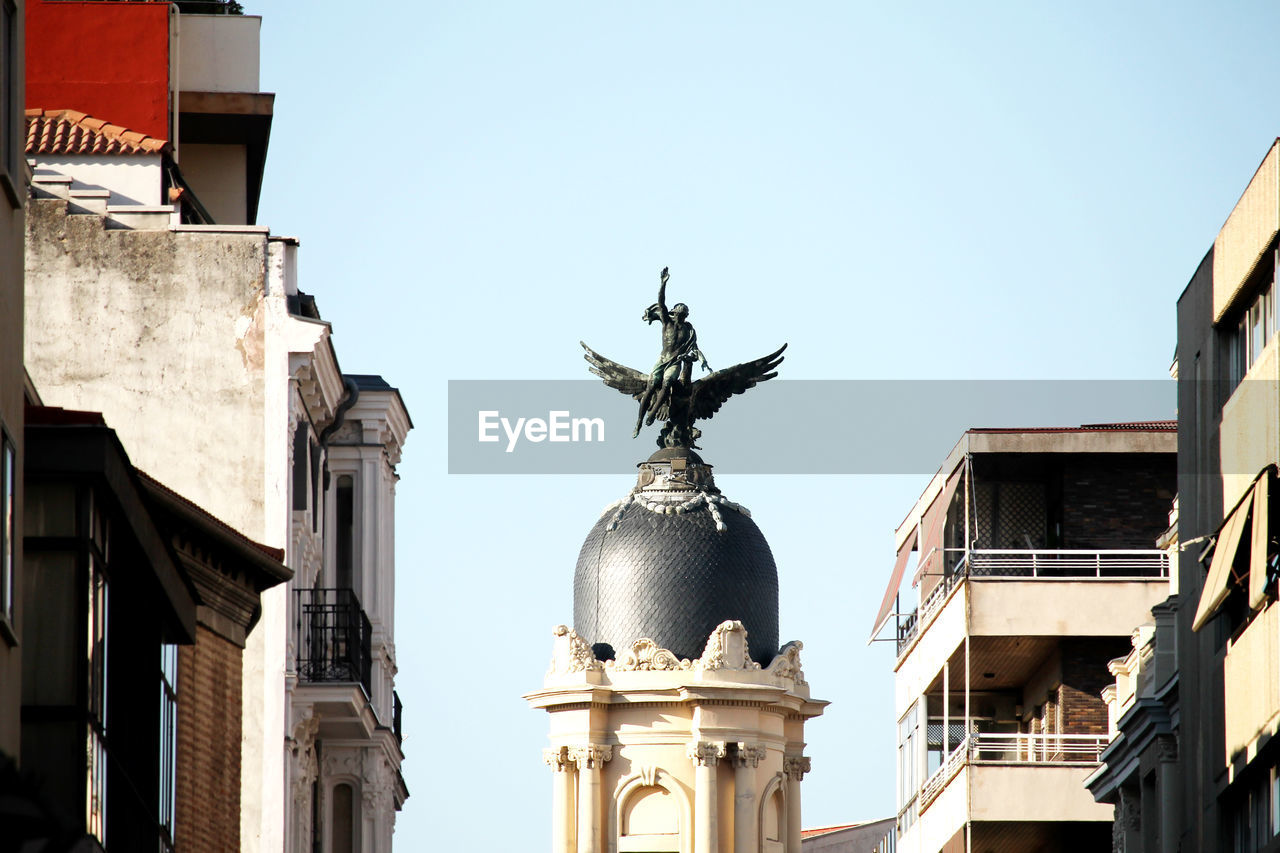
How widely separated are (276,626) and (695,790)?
979 inches

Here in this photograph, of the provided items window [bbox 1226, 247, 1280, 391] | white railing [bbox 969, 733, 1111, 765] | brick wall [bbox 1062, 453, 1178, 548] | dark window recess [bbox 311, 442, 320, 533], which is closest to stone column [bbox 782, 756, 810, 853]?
white railing [bbox 969, 733, 1111, 765]

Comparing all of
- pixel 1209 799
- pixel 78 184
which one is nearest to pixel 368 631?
pixel 78 184

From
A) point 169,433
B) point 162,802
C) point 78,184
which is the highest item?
point 78,184

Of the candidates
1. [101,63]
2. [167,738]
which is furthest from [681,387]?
[167,738]

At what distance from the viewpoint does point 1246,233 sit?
3741 cm

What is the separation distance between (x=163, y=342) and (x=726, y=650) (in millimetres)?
24921

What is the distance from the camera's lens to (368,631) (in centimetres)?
4572

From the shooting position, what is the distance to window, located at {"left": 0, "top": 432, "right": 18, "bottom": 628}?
24.0 m

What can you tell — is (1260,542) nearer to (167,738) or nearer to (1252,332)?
(1252,332)

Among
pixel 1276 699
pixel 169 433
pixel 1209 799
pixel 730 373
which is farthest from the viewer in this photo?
pixel 730 373

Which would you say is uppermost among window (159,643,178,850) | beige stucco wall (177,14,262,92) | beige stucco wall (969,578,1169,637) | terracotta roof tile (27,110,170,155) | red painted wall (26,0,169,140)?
beige stucco wall (177,14,262,92)

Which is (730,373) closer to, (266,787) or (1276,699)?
(266,787)

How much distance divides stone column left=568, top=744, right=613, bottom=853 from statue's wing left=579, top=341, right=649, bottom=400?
8882 millimetres

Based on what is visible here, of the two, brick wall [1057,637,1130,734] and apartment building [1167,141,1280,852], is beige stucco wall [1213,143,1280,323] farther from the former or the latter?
brick wall [1057,637,1130,734]
